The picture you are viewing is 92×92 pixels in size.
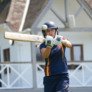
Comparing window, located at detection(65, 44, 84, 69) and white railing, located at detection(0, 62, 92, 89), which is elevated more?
window, located at detection(65, 44, 84, 69)

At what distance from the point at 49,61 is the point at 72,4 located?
1219 centimetres

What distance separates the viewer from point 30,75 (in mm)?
19016

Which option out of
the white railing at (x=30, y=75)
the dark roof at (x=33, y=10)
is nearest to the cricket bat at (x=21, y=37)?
the white railing at (x=30, y=75)

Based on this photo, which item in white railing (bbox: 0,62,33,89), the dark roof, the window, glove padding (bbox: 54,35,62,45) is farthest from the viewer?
the window

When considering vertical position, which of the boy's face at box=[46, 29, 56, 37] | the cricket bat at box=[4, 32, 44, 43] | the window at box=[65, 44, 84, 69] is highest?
the boy's face at box=[46, 29, 56, 37]

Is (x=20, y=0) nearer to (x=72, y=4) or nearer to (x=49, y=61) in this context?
(x=72, y=4)

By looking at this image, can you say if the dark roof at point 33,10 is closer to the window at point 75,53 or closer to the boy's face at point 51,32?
the window at point 75,53

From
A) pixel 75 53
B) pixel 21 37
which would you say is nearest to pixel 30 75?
pixel 75 53

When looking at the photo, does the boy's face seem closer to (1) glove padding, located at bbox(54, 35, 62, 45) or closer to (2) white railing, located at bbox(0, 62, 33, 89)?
(1) glove padding, located at bbox(54, 35, 62, 45)

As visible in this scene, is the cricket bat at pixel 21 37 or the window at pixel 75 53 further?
the window at pixel 75 53

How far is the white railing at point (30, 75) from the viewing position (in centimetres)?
1769

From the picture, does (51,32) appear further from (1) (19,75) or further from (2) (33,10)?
(2) (33,10)

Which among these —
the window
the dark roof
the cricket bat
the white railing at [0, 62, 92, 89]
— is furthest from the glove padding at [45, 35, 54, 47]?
the window

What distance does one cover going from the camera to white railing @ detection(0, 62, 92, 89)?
17.7 meters
